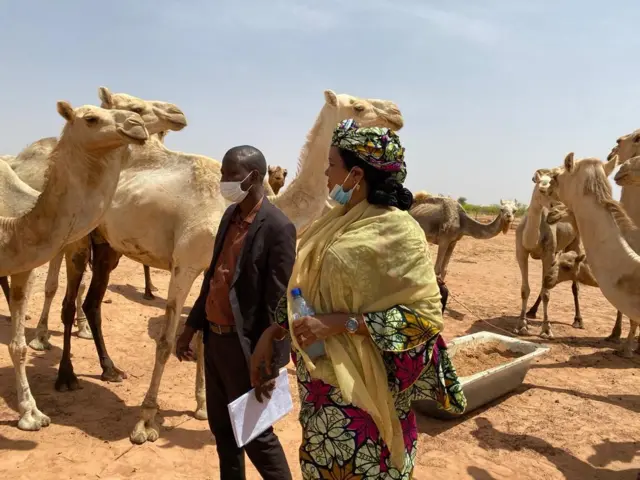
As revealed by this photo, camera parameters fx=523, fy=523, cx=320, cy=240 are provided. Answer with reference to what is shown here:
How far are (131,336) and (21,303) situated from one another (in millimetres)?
3115

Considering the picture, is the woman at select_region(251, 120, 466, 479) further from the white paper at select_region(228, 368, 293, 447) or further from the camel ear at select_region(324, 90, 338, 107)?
the camel ear at select_region(324, 90, 338, 107)

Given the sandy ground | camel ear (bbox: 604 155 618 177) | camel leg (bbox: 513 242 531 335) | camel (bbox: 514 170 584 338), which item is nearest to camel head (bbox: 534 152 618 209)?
camel ear (bbox: 604 155 618 177)

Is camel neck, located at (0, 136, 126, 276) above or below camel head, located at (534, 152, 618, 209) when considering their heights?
below

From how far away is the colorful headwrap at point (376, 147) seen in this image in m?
2.04

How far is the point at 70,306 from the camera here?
18.7 ft

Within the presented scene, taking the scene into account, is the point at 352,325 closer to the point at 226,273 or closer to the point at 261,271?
the point at 261,271

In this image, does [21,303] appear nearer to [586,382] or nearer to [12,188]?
[12,188]

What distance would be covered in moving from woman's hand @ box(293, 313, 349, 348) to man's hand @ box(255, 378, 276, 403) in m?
0.72

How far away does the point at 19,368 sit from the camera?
182 inches

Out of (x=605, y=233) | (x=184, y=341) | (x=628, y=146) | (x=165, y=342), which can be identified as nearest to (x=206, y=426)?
(x=165, y=342)

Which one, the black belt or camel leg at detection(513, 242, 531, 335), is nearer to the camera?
the black belt

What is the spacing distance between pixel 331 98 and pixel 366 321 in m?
3.49

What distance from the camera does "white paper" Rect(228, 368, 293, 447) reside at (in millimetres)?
2568

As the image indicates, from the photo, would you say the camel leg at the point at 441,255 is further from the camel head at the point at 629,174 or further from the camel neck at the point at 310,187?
the camel neck at the point at 310,187
